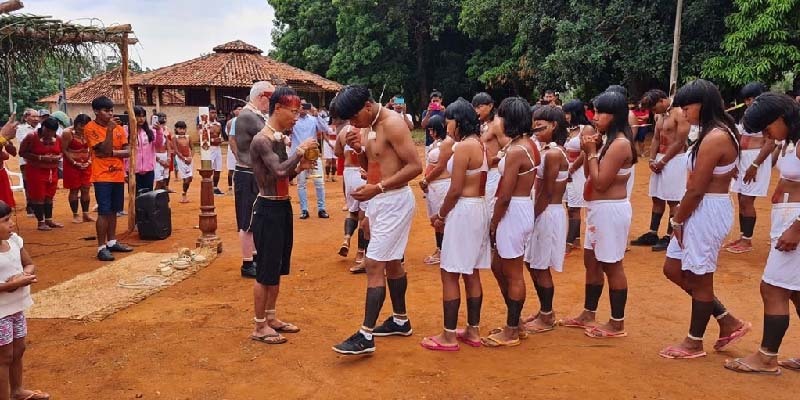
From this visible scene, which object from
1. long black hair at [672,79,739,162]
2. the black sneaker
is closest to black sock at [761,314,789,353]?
long black hair at [672,79,739,162]

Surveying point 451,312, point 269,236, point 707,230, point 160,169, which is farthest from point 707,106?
point 160,169

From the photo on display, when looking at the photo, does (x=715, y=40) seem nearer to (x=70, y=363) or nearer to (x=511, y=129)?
(x=511, y=129)

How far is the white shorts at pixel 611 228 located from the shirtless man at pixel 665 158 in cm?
284

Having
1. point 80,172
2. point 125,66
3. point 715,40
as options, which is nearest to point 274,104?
point 125,66

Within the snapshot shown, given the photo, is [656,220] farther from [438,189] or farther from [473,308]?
[473,308]

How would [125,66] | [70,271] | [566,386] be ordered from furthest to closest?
[125,66] < [70,271] < [566,386]

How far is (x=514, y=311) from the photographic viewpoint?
4484mm

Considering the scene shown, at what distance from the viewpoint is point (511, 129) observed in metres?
4.37

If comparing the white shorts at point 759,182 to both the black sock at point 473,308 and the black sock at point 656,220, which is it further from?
the black sock at point 473,308

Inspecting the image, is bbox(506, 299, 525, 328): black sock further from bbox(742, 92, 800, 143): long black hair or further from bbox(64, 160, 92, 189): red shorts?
bbox(64, 160, 92, 189): red shorts

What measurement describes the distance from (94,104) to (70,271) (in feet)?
6.61

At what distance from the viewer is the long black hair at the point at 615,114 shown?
4.51m

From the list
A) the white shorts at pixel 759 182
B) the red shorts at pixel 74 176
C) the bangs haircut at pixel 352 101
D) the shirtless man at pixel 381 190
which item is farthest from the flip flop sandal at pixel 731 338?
the red shorts at pixel 74 176

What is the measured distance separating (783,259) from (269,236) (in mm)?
3504
